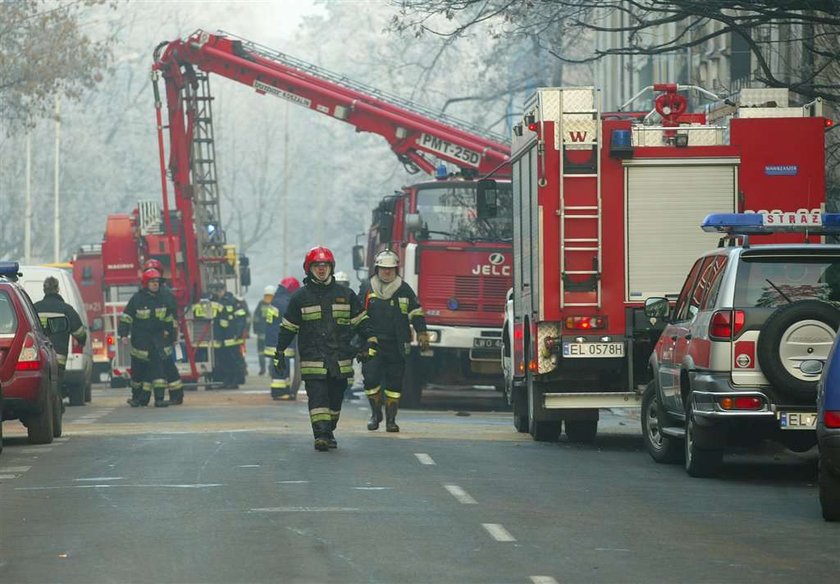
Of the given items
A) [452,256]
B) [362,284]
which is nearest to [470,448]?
[452,256]

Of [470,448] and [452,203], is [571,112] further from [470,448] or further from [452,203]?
[452,203]

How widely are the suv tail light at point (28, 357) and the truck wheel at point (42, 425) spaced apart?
42 centimetres

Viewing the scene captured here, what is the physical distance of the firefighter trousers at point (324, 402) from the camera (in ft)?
54.1

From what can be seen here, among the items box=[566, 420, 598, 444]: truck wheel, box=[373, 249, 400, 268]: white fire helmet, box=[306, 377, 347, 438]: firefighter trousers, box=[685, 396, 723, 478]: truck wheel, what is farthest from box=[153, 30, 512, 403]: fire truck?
box=[685, 396, 723, 478]: truck wheel

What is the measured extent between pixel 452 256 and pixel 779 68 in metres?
6.46

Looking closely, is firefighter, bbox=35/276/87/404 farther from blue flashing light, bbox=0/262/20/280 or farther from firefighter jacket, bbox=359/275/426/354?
blue flashing light, bbox=0/262/20/280

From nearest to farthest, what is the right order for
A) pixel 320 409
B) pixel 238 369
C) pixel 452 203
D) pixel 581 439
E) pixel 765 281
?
1. pixel 765 281
2. pixel 320 409
3. pixel 581 439
4. pixel 452 203
5. pixel 238 369

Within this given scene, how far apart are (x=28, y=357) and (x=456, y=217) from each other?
28.6 feet

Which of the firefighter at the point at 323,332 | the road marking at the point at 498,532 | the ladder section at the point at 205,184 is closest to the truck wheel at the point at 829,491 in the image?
the road marking at the point at 498,532

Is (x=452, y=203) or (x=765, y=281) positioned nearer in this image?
(x=765, y=281)

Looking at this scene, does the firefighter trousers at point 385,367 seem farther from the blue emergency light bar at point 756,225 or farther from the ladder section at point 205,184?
the ladder section at point 205,184

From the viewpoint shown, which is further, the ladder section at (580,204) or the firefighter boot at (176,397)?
the firefighter boot at (176,397)

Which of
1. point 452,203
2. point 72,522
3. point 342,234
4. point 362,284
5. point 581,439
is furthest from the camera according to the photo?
point 342,234

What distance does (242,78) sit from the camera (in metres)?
29.0
